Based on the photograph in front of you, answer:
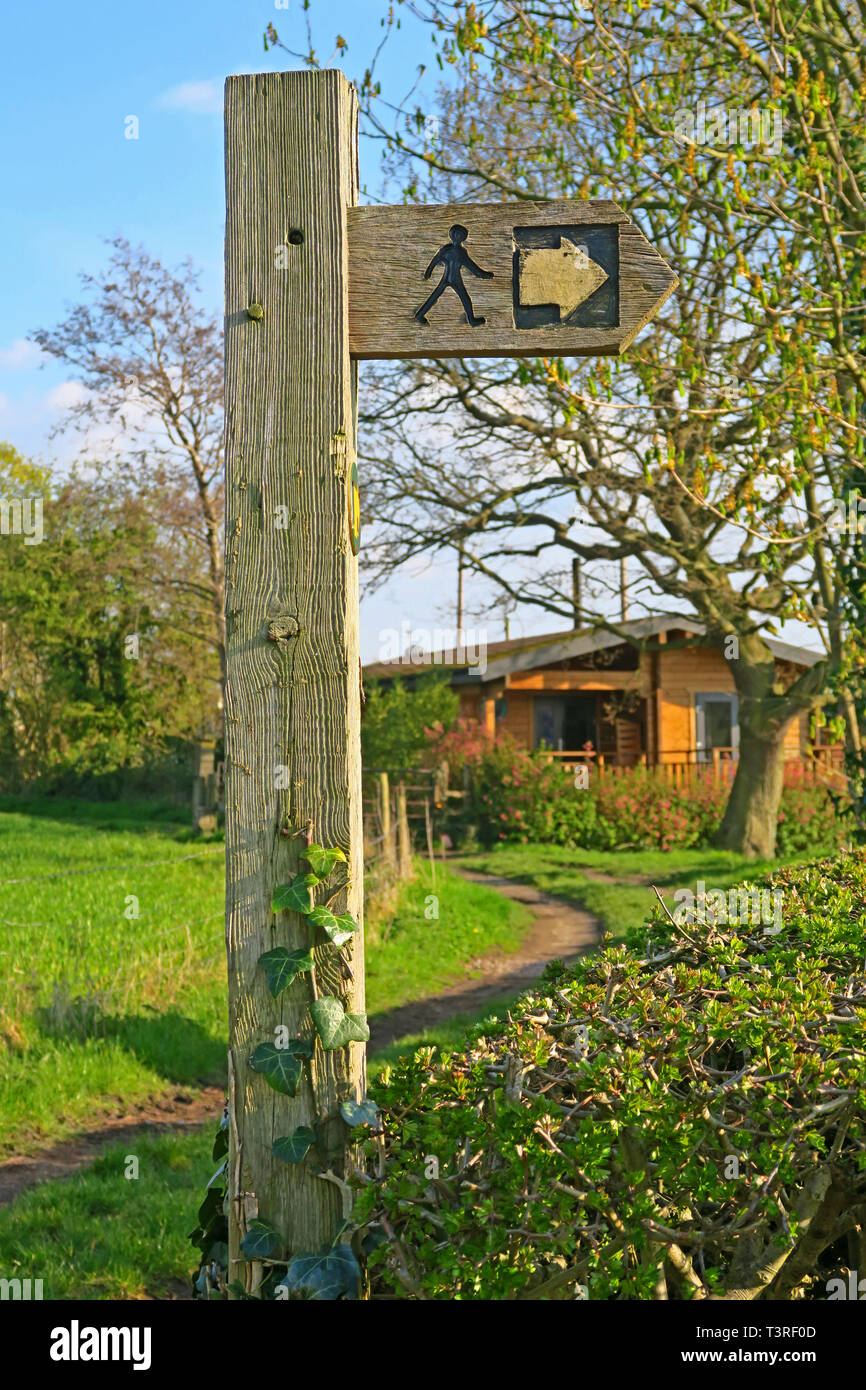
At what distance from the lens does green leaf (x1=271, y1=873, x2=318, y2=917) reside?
262 cm

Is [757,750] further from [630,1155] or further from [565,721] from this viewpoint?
[630,1155]

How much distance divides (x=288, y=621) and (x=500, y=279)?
967mm

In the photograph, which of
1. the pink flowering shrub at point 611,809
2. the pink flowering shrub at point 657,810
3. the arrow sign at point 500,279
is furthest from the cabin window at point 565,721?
the arrow sign at point 500,279

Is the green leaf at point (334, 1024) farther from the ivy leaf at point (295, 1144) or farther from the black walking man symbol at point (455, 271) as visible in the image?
the black walking man symbol at point (455, 271)

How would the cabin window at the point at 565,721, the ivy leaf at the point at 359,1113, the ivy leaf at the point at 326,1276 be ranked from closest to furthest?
1. the ivy leaf at the point at 326,1276
2. the ivy leaf at the point at 359,1113
3. the cabin window at the point at 565,721

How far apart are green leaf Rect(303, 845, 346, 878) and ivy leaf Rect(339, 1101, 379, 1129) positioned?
515mm

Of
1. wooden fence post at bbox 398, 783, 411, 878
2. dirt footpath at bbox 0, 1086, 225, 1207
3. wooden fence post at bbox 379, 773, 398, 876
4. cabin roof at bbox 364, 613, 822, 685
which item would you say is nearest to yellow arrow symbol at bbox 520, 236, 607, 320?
dirt footpath at bbox 0, 1086, 225, 1207

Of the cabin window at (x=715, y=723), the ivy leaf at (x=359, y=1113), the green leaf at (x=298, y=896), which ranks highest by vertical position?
the cabin window at (x=715, y=723)

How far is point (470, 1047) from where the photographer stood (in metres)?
2.72

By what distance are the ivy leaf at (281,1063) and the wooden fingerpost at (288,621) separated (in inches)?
1.0

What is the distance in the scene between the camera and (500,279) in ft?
9.04

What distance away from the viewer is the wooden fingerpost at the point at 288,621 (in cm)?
263

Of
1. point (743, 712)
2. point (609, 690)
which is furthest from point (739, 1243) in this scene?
point (609, 690)
